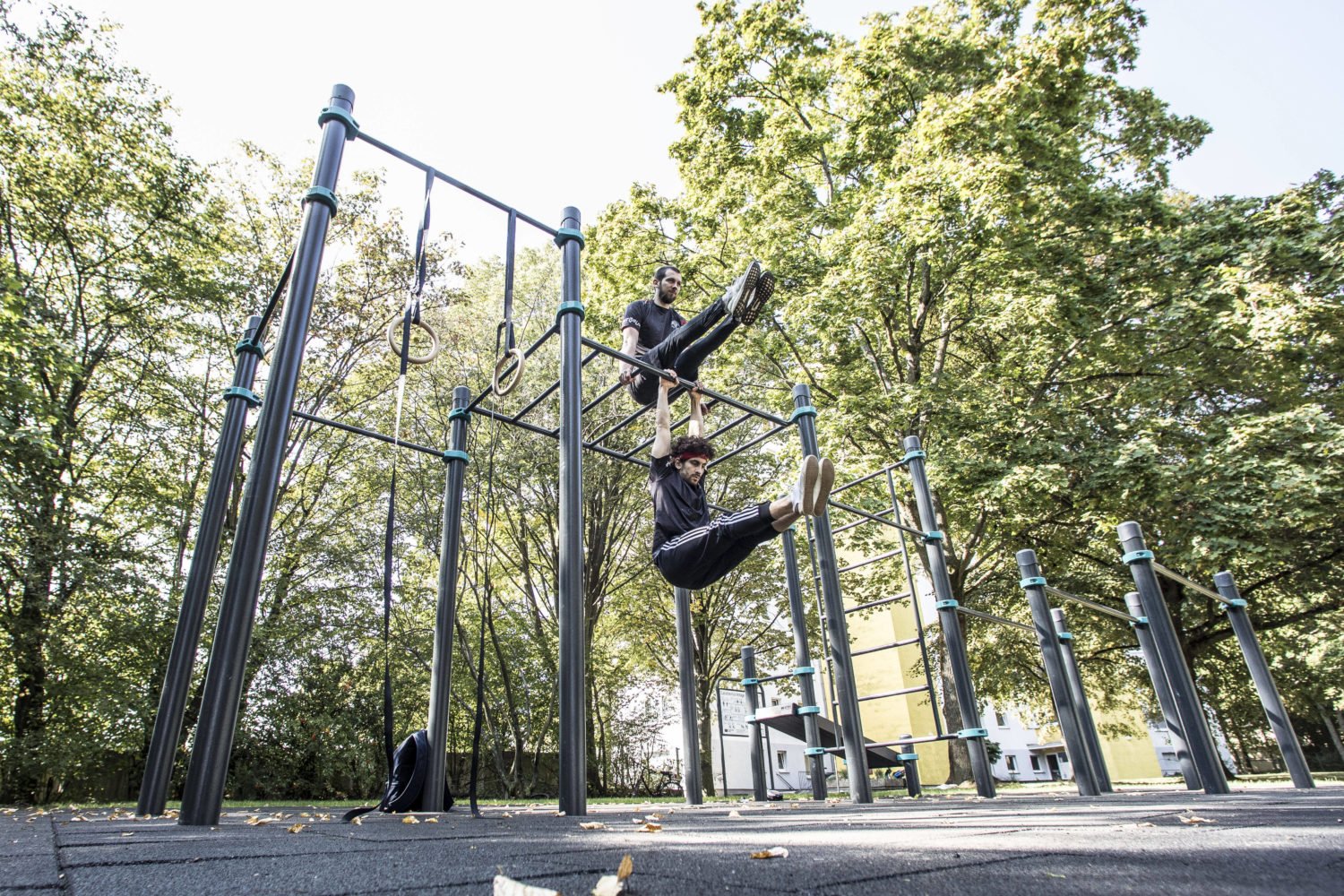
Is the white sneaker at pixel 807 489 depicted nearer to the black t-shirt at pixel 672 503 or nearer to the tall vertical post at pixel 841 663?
the black t-shirt at pixel 672 503

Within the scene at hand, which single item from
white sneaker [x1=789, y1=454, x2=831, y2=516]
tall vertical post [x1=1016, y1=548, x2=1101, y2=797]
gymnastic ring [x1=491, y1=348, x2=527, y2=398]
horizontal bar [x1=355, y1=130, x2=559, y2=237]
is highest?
horizontal bar [x1=355, y1=130, x2=559, y2=237]

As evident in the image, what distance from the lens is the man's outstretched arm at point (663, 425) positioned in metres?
4.15

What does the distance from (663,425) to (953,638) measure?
12.5ft

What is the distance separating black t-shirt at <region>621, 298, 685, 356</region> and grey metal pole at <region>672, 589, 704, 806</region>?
2382 mm

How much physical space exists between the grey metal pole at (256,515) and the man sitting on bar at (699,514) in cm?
182

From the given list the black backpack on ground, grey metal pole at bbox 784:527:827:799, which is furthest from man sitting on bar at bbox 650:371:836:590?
grey metal pole at bbox 784:527:827:799

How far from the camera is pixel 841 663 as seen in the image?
523 cm

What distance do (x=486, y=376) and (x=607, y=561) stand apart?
4584 mm

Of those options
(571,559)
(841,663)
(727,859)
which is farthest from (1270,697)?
(727,859)

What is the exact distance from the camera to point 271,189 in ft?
43.4

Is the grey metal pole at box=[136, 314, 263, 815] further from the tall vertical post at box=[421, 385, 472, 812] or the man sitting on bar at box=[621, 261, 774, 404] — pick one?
the man sitting on bar at box=[621, 261, 774, 404]

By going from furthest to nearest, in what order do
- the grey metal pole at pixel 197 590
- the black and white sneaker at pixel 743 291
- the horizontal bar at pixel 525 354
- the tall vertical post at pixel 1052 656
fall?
the tall vertical post at pixel 1052 656 < the horizontal bar at pixel 525 354 < the black and white sneaker at pixel 743 291 < the grey metal pole at pixel 197 590

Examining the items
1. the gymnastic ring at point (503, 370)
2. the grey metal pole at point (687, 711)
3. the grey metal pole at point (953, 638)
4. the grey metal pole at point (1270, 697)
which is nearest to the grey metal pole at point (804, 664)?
the grey metal pole at point (687, 711)

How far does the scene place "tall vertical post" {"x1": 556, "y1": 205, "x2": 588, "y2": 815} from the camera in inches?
129
